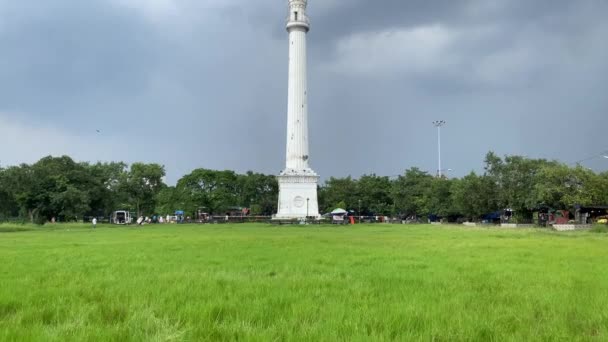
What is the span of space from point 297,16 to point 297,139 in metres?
15.8

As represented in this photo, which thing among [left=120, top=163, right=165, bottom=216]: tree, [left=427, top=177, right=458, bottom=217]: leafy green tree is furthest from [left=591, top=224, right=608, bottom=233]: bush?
[left=120, top=163, right=165, bottom=216]: tree

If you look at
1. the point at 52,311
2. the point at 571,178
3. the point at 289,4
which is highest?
the point at 289,4

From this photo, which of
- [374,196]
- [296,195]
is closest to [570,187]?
[296,195]

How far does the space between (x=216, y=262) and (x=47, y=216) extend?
5557cm

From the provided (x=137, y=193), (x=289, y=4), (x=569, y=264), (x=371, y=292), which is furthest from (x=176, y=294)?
(x=137, y=193)

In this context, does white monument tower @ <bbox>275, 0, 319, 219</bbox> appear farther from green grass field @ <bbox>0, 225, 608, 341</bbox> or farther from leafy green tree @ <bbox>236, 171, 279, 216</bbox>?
green grass field @ <bbox>0, 225, 608, 341</bbox>

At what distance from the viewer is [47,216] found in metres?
60.6

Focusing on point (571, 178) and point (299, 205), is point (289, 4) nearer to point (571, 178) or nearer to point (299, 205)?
point (299, 205)

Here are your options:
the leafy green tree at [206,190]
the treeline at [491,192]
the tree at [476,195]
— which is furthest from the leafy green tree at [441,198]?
the leafy green tree at [206,190]

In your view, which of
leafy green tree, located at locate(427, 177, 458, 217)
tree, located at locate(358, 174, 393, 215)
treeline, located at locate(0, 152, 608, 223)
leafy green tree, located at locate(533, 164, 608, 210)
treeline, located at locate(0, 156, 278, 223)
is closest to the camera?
leafy green tree, located at locate(533, 164, 608, 210)

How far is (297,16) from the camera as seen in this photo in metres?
67.3

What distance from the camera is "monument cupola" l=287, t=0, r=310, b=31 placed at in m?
66.8

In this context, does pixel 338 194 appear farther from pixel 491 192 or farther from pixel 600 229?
pixel 600 229

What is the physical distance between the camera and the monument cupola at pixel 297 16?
219ft
